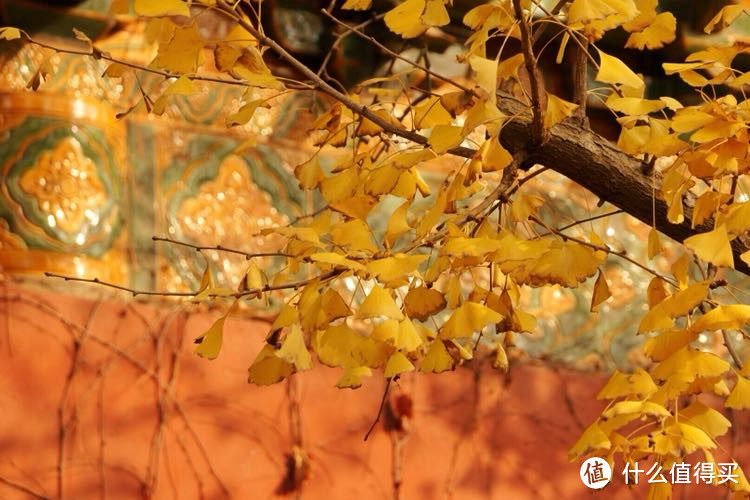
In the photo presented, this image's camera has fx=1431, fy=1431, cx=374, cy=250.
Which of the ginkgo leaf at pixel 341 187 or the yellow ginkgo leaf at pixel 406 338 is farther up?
the ginkgo leaf at pixel 341 187

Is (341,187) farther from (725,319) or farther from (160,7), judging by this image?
(725,319)

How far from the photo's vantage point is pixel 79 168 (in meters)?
2.82

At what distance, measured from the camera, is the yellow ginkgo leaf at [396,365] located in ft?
5.03

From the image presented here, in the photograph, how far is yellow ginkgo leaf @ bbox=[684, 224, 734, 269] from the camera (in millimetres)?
1485

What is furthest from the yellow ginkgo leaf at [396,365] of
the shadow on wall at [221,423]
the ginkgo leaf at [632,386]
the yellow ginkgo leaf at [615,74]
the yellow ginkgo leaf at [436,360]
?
the shadow on wall at [221,423]

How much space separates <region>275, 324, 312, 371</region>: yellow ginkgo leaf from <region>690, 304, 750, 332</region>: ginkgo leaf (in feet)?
1.39

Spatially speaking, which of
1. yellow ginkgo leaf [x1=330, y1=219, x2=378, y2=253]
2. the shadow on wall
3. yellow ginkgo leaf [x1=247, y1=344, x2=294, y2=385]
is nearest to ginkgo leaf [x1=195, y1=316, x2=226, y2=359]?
yellow ginkgo leaf [x1=247, y1=344, x2=294, y2=385]

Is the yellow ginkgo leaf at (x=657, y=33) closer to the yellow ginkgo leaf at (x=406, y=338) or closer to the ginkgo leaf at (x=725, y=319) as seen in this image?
the ginkgo leaf at (x=725, y=319)

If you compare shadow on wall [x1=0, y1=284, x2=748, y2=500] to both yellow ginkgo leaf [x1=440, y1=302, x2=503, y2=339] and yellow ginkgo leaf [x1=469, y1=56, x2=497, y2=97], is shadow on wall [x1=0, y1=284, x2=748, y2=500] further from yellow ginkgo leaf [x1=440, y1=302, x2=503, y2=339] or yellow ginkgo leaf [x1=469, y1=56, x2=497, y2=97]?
yellow ginkgo leaf [x1=469, y1=56, x2=497, y2=97]

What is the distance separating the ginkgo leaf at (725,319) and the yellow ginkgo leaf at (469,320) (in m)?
0.22

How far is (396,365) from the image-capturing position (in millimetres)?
1539

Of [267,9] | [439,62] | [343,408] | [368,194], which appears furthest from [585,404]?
[368,194]

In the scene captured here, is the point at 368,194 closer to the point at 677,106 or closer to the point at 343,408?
the point at 677,106

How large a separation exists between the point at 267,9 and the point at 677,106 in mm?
1665
